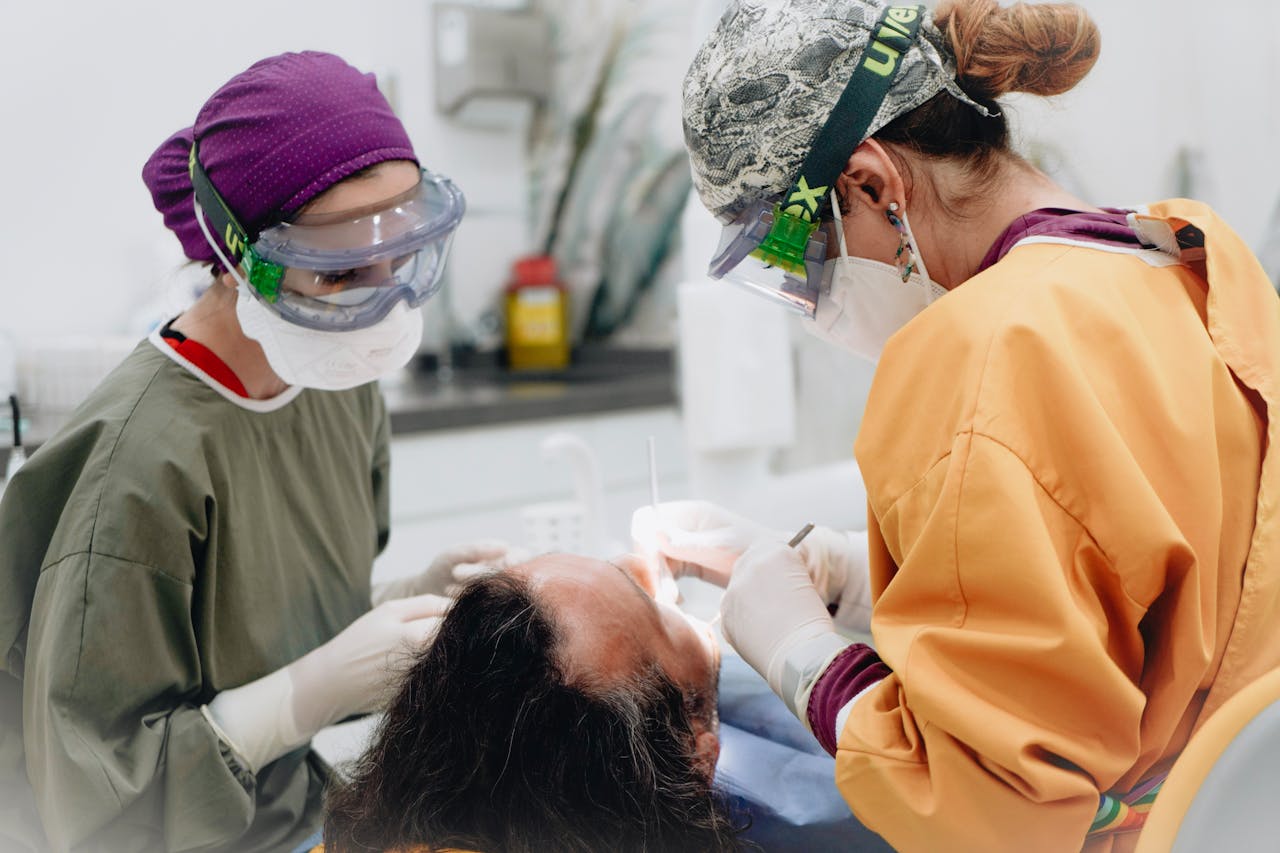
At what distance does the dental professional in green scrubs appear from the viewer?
3.76ft

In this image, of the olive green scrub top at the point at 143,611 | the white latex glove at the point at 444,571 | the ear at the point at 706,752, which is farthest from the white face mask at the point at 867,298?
the olive green scrub top at the point at 143,611

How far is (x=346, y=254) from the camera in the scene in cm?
122

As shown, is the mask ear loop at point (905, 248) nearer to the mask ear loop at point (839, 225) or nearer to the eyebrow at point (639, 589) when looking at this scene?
the mask ear loop at point (839, 225)

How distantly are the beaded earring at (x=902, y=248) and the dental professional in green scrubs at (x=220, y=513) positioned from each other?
0.53 m

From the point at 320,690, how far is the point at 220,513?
245 millimetres

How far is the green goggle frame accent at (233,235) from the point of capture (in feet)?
3.94

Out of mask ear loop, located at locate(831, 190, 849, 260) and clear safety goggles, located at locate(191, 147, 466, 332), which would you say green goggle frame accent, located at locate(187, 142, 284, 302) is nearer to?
clear safety goggles, located at locate(191, 147, 466, 332)

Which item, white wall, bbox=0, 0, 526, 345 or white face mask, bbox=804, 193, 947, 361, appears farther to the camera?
white wall, bbox=0, 0, 526, 345

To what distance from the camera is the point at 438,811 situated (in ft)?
3.69

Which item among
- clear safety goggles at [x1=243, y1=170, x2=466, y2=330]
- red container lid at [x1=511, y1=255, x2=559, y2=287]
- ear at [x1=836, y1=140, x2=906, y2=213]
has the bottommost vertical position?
red container lid at [x1=511, y1=255, x2=559, y2=287]

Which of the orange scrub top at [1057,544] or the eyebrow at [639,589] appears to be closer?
the orange scrub top at [1057,544]

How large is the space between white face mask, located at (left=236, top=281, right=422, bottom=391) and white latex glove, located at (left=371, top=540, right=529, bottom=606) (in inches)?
13.9

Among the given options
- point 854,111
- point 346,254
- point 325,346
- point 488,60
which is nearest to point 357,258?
point 346,254

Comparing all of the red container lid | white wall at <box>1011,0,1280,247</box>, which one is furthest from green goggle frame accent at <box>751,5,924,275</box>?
the red container lid
